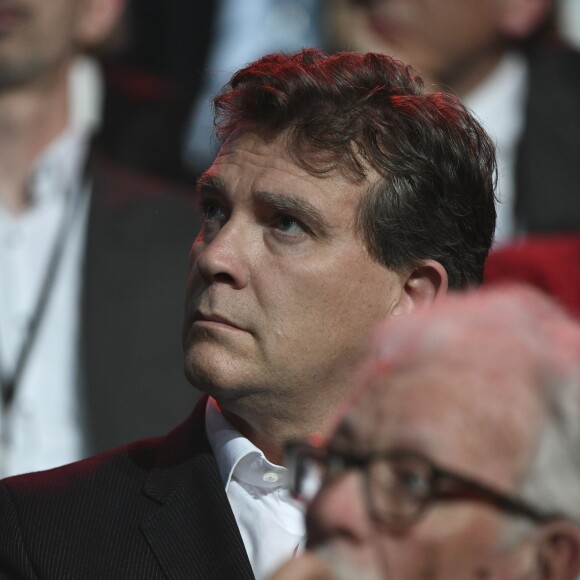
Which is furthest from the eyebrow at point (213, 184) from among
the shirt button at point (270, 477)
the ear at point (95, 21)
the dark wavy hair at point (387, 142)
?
the ear at point (95, 21)

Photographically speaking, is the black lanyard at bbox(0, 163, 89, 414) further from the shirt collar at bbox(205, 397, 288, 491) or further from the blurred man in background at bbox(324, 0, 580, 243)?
the shirt collar at bbox(205, 397, 288, 491)

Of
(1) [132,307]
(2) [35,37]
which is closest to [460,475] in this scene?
(1) [132,307]

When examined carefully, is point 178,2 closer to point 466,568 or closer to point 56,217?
point 56,217

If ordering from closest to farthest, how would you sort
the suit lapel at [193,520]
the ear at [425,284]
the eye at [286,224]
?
1. the suit lapel at [193,520]
2. the eye at [286,224]
3. the ear at [425,284]

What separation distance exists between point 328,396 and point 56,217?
2.41 meters

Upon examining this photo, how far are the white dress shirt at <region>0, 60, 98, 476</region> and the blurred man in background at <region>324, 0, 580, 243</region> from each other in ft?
3.74

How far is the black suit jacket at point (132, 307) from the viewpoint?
4191 mm

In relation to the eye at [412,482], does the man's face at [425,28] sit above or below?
below

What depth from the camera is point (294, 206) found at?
7.57 ft

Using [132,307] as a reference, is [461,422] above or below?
Result: above

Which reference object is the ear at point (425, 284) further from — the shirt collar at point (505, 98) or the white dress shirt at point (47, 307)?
the shirt collar at point (505, 98)

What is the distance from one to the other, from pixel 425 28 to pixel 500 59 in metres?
0.33

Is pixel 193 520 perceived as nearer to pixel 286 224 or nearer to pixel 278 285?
pixel 278 285

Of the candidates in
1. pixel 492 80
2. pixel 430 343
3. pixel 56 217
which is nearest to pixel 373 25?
pixel 492 80
